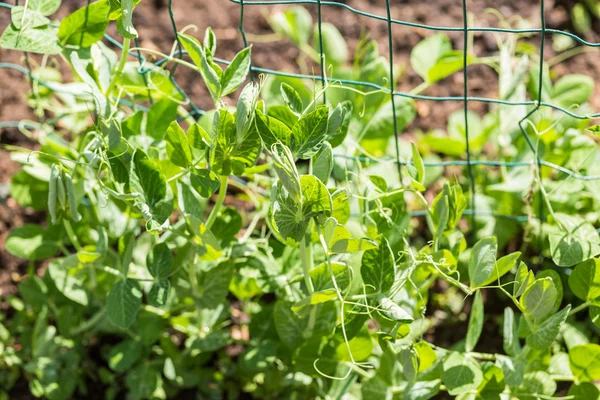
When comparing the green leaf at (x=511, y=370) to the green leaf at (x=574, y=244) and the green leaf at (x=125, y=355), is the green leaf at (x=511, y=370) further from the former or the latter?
the green leaf at (x=125, y=355)

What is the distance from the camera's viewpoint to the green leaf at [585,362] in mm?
1314

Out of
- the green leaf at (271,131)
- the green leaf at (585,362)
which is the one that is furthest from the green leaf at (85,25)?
the green leaf at (585,362)

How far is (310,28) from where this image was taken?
213 cm

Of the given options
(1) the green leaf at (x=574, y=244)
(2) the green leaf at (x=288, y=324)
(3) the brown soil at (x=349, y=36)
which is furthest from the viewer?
(3) the brown soil at (x=349, y=36)

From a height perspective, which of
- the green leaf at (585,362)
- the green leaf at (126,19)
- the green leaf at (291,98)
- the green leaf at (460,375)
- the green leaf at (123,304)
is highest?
the green leaf at (126,19)

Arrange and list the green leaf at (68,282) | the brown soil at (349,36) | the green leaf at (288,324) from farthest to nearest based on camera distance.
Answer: the brown soil at (349,36) < the green leaf at (68,282) < the green leaf at (288,324)

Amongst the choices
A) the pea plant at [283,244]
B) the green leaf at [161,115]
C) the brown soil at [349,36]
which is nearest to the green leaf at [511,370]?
the pea plant at [283,244]

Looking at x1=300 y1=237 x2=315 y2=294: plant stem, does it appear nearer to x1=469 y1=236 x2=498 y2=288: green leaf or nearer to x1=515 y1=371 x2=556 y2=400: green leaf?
x1=469 y1=236 x2=498 y2=288: green leaf

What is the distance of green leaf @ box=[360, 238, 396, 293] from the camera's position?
1.19 m

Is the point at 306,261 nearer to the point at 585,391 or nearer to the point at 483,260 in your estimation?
the point at 483,260

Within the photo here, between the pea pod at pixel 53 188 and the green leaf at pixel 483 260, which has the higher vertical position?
the pea pod at pixel 53 188

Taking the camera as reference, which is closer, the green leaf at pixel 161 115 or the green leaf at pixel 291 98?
the green leaf at pixel 291 98

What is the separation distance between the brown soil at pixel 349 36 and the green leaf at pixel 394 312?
1.05m

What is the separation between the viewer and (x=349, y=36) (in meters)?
2.32
